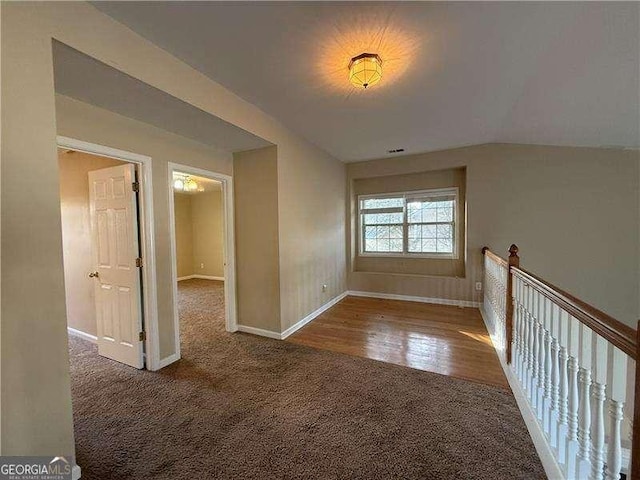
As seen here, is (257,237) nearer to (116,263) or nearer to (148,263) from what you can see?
(148,263)

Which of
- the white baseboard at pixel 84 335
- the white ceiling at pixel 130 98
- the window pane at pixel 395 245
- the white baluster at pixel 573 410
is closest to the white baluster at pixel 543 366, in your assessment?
A: the white baluster at pixel 573 410

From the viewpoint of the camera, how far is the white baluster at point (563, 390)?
1.33m

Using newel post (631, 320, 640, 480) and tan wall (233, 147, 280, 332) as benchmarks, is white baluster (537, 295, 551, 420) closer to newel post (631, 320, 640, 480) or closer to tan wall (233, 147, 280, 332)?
newel post (631, 320, 640, 480)

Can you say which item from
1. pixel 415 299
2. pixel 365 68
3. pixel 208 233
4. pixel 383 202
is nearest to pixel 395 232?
pixel 383 202

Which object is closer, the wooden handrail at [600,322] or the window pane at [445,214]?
the wooden handrail at [600,322]

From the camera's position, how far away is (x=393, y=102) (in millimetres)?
2668

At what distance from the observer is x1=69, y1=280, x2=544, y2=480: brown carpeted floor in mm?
1494

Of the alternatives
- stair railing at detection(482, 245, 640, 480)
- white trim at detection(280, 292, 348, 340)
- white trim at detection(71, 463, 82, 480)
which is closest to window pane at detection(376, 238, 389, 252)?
white trim at detection(280, 292, 348, 340)

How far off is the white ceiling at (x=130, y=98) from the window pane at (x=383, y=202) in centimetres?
305

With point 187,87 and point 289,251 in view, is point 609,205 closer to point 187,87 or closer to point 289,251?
point 289,251

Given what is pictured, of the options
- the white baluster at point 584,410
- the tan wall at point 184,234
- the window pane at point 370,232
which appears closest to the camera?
the white baluster at point 584,410

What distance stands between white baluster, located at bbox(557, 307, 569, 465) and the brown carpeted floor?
24 centimetres

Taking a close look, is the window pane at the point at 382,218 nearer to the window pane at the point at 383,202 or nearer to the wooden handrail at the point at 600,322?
the window pane at the point at 383,202

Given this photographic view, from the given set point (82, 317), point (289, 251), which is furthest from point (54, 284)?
point (82, 317)
